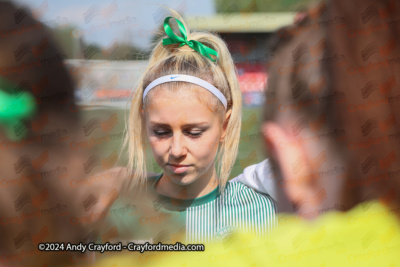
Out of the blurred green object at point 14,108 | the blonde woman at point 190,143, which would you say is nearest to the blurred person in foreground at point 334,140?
the blonde woman at point 190,143

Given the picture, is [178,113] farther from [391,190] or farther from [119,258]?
[391,190]

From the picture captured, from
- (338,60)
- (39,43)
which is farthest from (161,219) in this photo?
(338,60)

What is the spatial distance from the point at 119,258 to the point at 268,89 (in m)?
0.94

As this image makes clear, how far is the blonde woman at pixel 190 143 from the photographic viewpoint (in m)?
1.34

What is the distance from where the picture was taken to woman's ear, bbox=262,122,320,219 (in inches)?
60.7

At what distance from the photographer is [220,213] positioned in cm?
147

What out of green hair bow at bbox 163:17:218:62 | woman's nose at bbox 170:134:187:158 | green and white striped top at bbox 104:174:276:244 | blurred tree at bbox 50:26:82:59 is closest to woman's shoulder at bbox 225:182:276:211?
green and white striped top at bbox 104:174:276:244

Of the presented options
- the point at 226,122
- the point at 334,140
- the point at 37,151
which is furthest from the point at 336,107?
the point at 37,151

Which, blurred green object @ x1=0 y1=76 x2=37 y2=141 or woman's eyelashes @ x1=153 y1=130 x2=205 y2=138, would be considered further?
blurred green object @ x1=0 y1=76 x2=37 y2=141

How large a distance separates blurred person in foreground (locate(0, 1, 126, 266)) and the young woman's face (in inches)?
14.1

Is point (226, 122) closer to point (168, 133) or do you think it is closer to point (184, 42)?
point (168, 133)

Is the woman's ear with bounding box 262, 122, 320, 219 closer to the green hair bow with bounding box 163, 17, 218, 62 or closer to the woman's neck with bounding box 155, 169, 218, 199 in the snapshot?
the woman's neck with bounding box 155, 169, 218, 199

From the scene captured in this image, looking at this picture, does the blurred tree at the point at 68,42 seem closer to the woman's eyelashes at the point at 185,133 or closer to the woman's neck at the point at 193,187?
the woman's eyelashes at the point at 185,133

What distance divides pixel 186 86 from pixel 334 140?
2.28 ft
